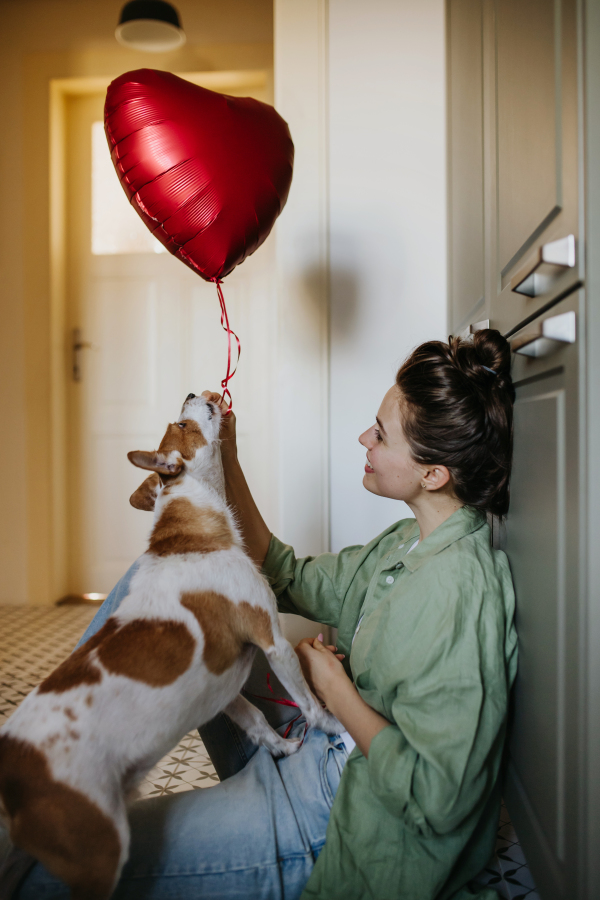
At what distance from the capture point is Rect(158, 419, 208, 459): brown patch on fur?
4.06 ft

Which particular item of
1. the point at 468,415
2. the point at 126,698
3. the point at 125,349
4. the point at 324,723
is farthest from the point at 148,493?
the point at 125,349

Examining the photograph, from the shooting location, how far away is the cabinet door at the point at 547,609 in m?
0.72

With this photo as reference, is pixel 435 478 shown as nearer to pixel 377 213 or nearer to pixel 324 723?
pixel 324 723

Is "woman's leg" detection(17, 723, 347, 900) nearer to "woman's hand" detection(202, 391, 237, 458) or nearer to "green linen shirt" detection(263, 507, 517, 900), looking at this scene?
"green linen shirt" detection(263, 507, 517, 900)

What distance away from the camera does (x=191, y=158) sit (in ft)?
3.65

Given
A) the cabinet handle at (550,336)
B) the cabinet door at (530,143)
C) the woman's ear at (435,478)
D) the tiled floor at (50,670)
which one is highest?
the cabinet door at (530,143)

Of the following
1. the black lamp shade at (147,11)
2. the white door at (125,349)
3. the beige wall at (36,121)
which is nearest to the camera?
the black lamp shade at (147,11)

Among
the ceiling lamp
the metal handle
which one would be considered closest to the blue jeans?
the metal handle

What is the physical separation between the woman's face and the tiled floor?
650mm

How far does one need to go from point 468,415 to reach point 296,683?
1.87ft

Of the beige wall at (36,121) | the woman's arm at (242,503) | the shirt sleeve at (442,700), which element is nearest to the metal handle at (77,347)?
the beige wall at (36,121)

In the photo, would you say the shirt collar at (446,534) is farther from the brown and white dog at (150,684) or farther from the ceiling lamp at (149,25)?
the ceiling lamp at (149,25)

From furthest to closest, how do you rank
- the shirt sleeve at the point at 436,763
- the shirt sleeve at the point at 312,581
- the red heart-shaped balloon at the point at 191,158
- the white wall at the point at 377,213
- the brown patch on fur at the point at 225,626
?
1. the white wall at the point at 377,213
2. the shirt sleeve at the point at 312,581
3. the red heart-shaped balloon at the point at 191,158
4. the brown patch on fur at the point at 225,626
5. the shirt sleeve at the point at 436,763

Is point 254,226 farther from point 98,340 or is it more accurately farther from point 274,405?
point 98,340
